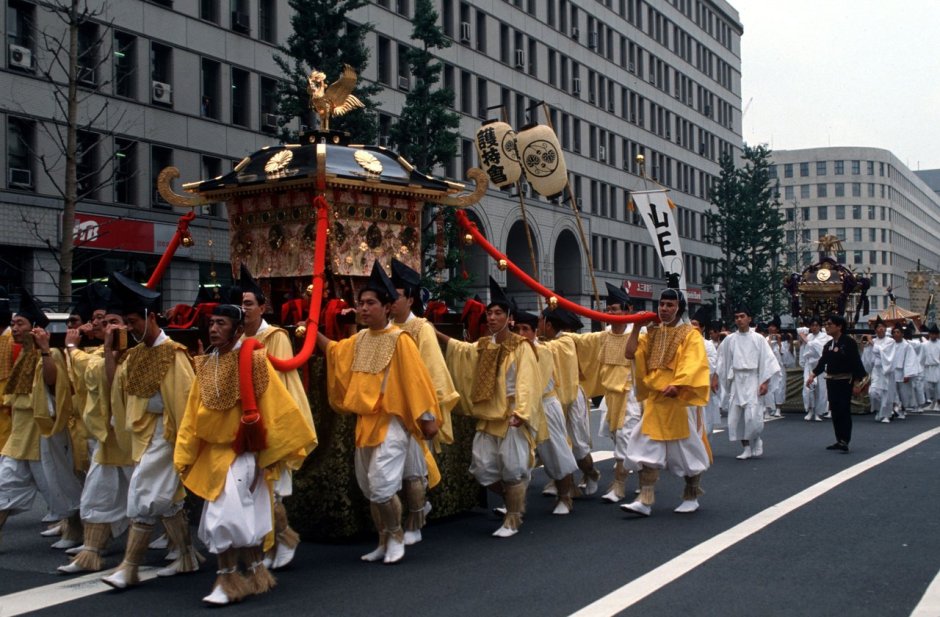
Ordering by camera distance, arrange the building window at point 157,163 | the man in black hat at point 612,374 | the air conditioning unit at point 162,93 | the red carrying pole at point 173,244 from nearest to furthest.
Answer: the red carrying pole at point 173,244 → the man in black hat at point 612,374 → the air conditioning unit at point 162,93 → the building window at point 157,163

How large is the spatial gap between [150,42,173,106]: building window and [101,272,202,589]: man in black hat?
70.4ft

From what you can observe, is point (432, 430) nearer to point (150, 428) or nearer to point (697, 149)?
point (150, 428)

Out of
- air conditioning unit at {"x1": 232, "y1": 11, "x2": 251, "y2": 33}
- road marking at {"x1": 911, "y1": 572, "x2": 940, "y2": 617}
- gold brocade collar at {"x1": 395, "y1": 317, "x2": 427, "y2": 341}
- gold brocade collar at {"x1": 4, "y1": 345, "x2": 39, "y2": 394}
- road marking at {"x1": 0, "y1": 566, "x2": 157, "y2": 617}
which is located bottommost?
road marking at {"x1": 0, "y1": 566, "x2": 157, "y2": 617}

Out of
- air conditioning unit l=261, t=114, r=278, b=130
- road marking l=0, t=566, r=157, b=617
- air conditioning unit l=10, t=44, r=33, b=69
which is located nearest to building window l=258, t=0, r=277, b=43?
air conditioning unit l=261, t=114, r=278, b=130

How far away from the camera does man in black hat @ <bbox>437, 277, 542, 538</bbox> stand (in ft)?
28.4

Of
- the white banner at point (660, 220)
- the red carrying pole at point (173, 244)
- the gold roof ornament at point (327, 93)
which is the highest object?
the gold roof ornament at point (327, 93)

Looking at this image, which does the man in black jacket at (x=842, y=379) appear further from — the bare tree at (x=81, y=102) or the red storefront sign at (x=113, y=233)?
the red storefront sign at (x=113, y=233)

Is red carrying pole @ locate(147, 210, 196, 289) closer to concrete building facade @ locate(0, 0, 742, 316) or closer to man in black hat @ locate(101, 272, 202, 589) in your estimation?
concrete building facade @ locate(0, 0, 742, 316)

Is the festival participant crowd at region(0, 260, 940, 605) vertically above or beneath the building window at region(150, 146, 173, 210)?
beneath

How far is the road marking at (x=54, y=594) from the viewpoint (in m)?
6.55

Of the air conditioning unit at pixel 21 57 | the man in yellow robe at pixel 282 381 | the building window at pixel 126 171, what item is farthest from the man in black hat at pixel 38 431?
the building window at pixel 126 171

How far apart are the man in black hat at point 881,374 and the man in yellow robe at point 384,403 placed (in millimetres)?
13939

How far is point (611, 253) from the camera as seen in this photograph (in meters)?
53.6

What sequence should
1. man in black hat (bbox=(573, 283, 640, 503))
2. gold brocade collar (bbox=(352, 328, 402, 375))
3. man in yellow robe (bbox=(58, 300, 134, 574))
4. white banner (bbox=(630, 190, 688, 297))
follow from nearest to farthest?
1. man in yellow robe (bbox=(58, 300, 134, 574))
2. gold brocade collar (bbox=(352, 328, 402, 375))
3. man in black hat (bbox=(573, 283, 640, 503))
4. white banner (bbox=(630, 190, 688, 297))
